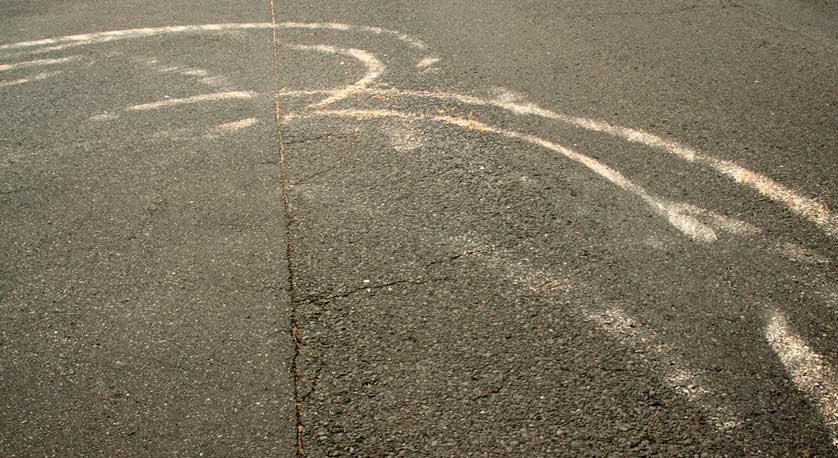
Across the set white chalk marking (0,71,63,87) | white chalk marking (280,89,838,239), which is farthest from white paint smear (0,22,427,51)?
white chalk marking (280,89,838,239)

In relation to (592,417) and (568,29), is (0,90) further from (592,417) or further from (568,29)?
(592,417)

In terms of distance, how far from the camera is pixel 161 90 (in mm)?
6367

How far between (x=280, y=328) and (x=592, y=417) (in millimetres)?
1461

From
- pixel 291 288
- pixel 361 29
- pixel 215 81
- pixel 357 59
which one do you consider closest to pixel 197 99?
pixel 215 81

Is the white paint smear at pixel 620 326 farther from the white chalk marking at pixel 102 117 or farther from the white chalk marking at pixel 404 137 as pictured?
the white chalk marking at pixel 102 117

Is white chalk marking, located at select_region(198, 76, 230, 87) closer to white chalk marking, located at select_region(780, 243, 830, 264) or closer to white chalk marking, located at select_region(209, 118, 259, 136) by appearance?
white chalk marking, located at select_region(209, 118, 259, 136)

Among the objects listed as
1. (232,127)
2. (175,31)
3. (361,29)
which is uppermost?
(361,29)

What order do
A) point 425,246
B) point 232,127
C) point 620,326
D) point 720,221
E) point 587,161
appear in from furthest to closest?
point 232,127
point 587,161
point 720,221
point 425,246
point 620,326

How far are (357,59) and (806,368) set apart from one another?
4.60 metres

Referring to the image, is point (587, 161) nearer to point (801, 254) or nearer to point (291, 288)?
point (801, 254)

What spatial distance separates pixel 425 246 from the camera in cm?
429

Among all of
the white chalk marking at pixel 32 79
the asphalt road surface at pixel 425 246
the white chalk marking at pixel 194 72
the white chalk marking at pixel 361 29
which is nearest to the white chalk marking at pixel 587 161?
the asphalt road surface at pixel 425 246

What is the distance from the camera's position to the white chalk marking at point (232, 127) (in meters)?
5.64

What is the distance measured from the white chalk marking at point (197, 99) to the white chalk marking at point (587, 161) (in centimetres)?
59
